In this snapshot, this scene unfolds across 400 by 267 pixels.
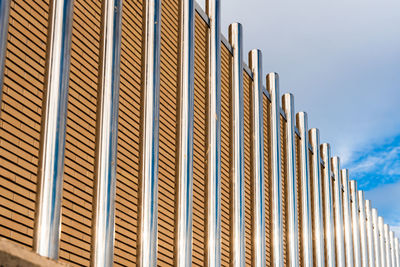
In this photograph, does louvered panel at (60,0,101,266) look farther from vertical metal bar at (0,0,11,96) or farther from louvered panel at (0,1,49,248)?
vertical metal bar at (0,0,11,96)

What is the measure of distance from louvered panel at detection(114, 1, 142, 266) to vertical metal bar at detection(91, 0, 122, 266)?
→ 0.56 m

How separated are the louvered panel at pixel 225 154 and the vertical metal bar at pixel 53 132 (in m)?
7.58

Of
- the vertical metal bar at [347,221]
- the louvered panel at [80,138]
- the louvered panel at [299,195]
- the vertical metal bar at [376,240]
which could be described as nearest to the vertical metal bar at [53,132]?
the louvered panel at [80,138]

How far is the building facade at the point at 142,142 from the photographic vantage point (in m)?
9.77

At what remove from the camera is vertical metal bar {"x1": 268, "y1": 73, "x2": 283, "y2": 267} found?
20516 millimetres

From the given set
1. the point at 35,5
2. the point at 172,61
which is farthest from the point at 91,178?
the point at 172,61

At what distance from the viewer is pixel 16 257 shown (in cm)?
338

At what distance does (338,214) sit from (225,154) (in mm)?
12375

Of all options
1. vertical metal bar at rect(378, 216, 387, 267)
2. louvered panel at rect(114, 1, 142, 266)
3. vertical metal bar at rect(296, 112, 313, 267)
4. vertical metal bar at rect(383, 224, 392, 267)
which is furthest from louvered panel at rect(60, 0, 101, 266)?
vertical metal bar at rect(383, 224, 392, 267)

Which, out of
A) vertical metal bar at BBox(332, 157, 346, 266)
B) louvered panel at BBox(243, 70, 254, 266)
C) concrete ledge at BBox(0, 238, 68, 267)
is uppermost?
vertical metal bar at BBox(332, 157, 346, 266)

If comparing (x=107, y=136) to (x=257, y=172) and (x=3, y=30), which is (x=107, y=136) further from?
(x=257, y=172)

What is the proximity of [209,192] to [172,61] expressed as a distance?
3212mm

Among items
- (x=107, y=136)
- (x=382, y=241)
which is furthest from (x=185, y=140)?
(x=382, y=241)

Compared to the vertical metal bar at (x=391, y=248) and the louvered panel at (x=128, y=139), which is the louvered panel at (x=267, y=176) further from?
the vertical metal bar at (x=391, y=248)
